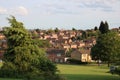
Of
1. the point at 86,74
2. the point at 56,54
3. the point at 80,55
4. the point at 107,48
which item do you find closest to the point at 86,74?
the point at 86,74

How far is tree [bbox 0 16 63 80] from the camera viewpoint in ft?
169

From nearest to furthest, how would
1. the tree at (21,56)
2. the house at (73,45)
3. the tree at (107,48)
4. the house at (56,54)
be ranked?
the tree at (21,56), the tree at (107,48), the house at (56,54), the house at (73,45)

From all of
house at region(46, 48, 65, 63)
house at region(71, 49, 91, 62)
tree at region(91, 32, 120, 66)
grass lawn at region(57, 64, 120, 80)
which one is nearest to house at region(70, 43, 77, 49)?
house at region(46, 48, 65, 63)

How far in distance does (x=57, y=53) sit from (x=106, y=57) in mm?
39052

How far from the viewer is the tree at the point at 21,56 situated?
2030 inches

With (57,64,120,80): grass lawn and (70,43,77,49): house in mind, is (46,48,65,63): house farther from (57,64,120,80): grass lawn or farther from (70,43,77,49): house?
(57,64,120,80): grass lawn

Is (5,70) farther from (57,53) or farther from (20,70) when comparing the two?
(57,53)

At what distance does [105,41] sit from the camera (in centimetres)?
9650

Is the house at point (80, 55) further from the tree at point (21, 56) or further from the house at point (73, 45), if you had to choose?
the tree at point (21, 56)

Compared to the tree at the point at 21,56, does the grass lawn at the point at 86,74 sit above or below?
below

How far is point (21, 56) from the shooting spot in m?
53.9

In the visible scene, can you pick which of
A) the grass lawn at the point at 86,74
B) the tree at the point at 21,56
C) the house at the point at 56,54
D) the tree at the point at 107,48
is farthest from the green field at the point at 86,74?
the house at the point at 56,54

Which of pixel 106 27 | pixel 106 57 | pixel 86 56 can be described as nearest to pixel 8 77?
pixel 106 57

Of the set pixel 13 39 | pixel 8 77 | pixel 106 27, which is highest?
Answer: pixel 106 27
